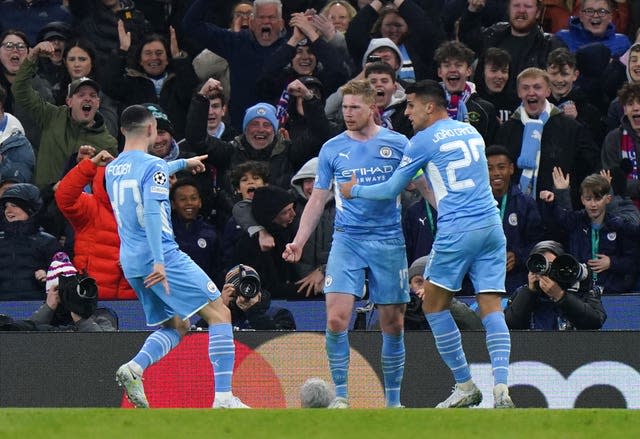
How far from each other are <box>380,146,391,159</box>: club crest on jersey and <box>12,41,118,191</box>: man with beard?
4699 millimetres

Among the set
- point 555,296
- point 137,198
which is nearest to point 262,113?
point 555,296

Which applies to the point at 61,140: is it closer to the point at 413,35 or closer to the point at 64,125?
the point at 64,125

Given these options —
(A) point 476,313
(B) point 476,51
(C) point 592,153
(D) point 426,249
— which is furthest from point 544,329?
(B) point 476,51

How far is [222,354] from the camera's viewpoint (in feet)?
37.0

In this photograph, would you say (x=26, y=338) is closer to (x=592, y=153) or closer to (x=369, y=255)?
(x=369, y=255)

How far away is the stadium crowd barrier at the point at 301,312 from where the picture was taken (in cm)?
1344

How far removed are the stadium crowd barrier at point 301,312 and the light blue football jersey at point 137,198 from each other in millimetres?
2323

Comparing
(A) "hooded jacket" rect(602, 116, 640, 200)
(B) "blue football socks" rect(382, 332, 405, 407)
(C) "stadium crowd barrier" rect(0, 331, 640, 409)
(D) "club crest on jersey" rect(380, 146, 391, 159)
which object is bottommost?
(C) "stadium crowd barrier" rect(0, 331, 640, 409)

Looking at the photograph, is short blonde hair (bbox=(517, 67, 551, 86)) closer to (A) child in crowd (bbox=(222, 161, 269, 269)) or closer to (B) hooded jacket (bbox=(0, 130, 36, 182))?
(A) child in crowd (bbox=(222, 161, 269, 269))

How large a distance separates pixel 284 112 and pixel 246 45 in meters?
1.12

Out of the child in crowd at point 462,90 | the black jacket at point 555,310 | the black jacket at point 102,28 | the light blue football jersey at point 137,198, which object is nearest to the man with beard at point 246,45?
the black jacket at point 102,28

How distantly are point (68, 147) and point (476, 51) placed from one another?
15.5 feet

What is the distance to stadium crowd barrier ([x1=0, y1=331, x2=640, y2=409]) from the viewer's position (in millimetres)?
12625

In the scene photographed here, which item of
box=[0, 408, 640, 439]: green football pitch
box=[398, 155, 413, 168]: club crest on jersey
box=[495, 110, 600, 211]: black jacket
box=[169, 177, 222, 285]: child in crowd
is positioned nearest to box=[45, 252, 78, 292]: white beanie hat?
box=[169, 177, 222, 285]: child in crowd
